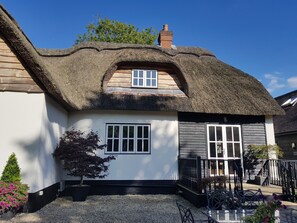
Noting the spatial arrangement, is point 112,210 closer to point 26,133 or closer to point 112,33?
point 26,133

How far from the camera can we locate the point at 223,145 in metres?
9.77

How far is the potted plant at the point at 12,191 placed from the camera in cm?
539

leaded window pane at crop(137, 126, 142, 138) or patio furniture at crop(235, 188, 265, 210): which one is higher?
leaded window pane at crop(137, 126, 142, 138)

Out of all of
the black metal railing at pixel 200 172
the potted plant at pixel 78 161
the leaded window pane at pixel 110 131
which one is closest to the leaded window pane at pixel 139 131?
the leaded window pane at pixel 110 131

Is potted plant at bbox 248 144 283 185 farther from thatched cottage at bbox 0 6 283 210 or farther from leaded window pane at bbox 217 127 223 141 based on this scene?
leaded window pane at bbox 217 127 223 141

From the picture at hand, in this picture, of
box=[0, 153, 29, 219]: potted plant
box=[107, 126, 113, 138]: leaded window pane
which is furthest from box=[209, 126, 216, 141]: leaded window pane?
box=[0, 153, 29, 219]: potted plant

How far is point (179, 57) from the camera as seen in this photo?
1264 cm

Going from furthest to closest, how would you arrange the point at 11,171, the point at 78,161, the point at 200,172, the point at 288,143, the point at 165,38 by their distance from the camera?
1. the point at 288,143
2. the point at 165,38
3. the point at 78,161
4. the point at 200,172
5. the point at 11,171

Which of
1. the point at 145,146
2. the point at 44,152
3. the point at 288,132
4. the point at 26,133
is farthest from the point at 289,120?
the point at 26,133

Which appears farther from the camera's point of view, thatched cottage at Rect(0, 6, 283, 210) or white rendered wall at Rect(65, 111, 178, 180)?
white rendered wall at Rect(65, 111, 178, 180)

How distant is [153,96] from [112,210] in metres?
4.74

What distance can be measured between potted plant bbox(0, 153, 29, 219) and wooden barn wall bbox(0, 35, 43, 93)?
1.89 meters

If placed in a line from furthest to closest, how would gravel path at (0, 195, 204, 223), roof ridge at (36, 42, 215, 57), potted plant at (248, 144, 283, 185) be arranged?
roof ridge at (36, 42, 215, 57) < potted plant at (248, 144, 283, 185) < gravel path at (0, 195, 204, 223)

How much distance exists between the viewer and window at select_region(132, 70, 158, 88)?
33.0 feet
